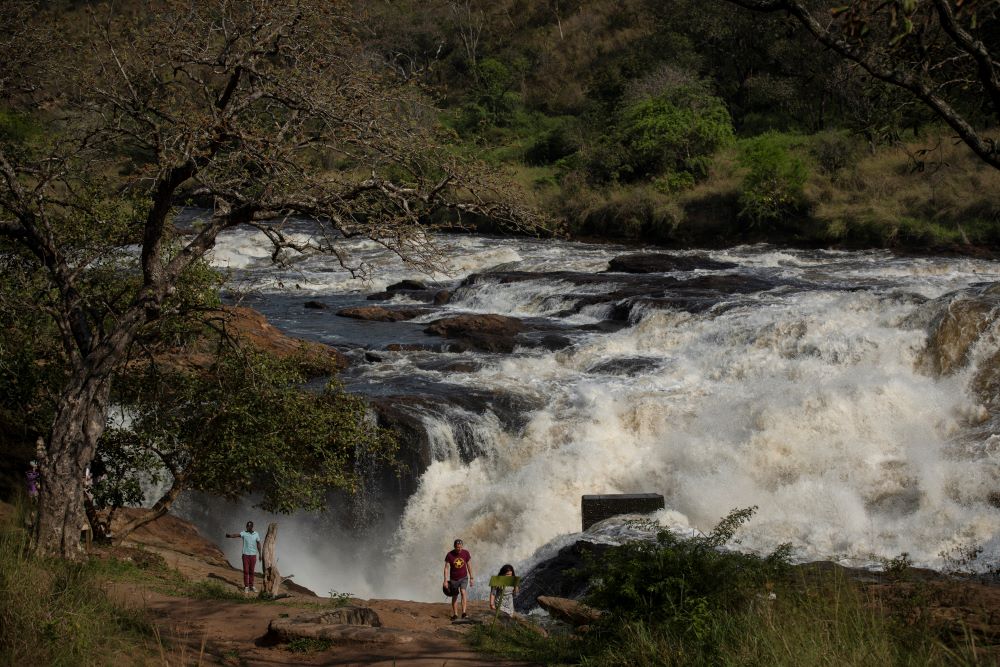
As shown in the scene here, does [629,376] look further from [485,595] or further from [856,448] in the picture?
[485,595]

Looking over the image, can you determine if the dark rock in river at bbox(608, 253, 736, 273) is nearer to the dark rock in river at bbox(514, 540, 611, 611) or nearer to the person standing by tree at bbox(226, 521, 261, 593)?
the dark rock in river at bbox(514, 540, 611, 611)

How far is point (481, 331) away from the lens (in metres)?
21.2

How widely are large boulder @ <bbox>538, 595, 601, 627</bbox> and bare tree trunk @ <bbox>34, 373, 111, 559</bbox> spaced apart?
431 cm

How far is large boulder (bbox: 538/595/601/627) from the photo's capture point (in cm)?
880

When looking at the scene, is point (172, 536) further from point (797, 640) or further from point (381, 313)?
point (381, 313)

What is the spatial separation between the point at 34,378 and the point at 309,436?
9.56 ft

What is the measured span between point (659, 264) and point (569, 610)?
64.1ft

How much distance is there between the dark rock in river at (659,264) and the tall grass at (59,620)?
850 inches

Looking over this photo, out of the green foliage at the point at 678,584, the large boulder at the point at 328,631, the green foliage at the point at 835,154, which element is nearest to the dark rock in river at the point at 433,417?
the large boulder at the point at 328,631

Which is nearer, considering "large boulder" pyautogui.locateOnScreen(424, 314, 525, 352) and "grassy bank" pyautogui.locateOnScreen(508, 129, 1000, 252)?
"large boulder" pyautogui.locateOnScreen(424, 314, 525, 352)

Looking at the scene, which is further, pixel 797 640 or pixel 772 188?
pixel 772 188

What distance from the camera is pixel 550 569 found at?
11.7 metres

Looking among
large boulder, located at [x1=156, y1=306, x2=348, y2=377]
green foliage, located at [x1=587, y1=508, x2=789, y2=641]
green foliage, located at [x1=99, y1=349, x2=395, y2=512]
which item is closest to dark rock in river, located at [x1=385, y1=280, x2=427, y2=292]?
large boulder, located at [x1=156, y1=306, x2=348, y2=377]

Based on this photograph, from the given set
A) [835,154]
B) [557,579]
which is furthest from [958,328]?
[835,154]
